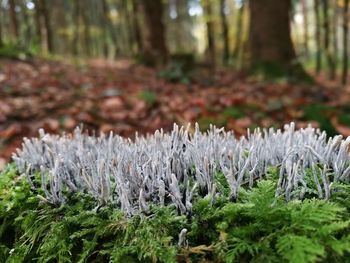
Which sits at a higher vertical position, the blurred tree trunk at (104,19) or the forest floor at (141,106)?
the blurred tree trunk at (104,19)

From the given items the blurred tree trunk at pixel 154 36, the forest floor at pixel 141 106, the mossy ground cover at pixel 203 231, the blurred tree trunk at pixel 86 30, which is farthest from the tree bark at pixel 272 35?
the blurred tree trunk at pixel 86 30

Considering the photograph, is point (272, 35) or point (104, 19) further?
point (104, 19)

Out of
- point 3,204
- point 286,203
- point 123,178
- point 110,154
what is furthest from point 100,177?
point 286,203

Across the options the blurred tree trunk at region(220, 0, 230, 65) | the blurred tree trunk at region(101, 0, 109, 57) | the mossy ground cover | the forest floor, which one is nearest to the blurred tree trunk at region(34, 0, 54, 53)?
the blurred tree trunk at region(101, 0, 109, 57)

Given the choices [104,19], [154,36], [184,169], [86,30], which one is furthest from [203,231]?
[104,19]

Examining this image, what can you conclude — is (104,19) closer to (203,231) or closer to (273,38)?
(273,38)

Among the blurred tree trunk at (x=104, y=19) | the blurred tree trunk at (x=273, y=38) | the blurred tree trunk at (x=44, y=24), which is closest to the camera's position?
the blurred tree trunk at (x=273, y=38)

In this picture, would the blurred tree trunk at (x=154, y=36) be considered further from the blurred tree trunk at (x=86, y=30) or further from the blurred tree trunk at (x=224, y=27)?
the blurred tree trunk at (x=86, y=30)
